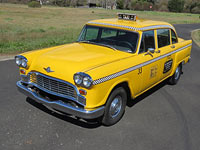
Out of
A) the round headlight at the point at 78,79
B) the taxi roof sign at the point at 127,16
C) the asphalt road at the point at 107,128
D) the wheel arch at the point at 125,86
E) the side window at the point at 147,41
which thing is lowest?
the asphalt road at the point at 107,128

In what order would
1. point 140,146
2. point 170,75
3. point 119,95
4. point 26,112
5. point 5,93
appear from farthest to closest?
point 170,75 < point 5,93 < point 26,112 < point 119,95 < point 140,146

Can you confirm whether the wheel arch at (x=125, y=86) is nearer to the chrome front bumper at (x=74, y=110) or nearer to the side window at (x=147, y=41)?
the chrome front bumper at (x=74, y=110)

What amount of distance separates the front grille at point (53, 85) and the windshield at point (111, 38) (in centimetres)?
151

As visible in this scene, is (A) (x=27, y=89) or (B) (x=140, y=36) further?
(B) (x=140, y=36)

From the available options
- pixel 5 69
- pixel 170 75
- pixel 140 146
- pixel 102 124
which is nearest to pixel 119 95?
pixel 102 124

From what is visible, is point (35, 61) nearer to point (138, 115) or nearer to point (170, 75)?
point (138, 115)

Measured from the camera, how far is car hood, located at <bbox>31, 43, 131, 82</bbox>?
143 inches

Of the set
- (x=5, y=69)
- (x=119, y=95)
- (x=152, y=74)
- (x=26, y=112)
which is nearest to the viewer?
(x=119, y=95)

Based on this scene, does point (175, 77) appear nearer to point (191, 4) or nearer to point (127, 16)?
point (127, 16)

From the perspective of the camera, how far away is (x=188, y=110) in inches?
195

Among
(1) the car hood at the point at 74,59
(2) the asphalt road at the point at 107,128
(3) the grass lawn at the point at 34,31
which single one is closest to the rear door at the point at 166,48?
(2) the asphalt road at the point at 107,128

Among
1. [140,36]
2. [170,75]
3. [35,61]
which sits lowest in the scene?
[170,75]

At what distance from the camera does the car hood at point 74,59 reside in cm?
362

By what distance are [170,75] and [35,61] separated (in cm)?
367
